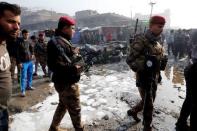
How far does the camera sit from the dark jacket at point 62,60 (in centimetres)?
371

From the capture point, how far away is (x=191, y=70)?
13.7 feet

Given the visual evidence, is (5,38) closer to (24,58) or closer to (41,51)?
(24,58)

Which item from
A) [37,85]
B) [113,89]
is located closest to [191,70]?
[113,89]

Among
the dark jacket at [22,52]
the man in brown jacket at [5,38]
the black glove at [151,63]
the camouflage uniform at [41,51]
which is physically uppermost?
the man in brown jacket at [5,38]

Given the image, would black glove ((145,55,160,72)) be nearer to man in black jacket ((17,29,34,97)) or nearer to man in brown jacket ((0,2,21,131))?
man in brown jacket ((0,2,21,131))

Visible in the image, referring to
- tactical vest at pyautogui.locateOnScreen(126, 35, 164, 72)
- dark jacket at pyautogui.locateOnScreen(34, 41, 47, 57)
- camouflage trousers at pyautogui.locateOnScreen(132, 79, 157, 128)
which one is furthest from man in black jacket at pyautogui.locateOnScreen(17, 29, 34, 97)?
camouflage trousers at pyautogui.locateOnScreen(132, 79, 157, 128)

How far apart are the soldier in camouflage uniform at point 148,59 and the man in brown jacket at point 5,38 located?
2359 millimetres

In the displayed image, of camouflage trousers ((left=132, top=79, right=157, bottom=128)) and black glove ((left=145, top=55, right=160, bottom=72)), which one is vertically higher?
black glove ((left=145, top=55, right=160, bottom=72))

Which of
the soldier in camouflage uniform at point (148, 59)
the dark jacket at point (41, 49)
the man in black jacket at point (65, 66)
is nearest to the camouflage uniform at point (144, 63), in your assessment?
the soldier in camouflage uniform at point (148, 59)

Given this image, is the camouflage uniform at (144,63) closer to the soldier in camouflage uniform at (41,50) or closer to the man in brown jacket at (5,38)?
the man in brown jacket at (5,38)

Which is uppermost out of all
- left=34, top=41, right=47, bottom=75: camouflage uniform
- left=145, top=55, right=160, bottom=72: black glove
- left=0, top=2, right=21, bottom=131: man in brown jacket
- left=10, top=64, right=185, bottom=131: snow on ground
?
left=0, top=2, right=21, bottom=131: man in brown jacket

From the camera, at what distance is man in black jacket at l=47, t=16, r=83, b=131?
3725 millimetres

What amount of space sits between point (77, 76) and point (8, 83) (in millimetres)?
1393

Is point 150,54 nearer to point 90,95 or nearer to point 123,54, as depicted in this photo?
point 90,95
